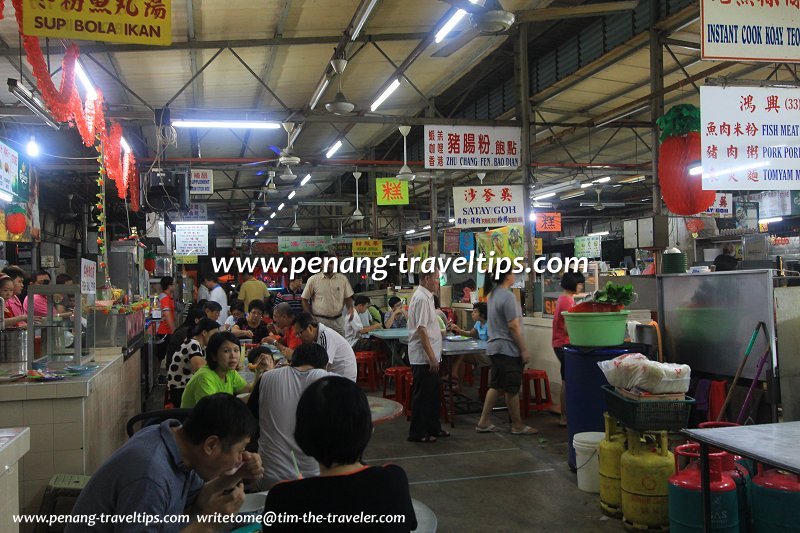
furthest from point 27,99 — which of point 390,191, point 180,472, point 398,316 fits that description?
point 390,191

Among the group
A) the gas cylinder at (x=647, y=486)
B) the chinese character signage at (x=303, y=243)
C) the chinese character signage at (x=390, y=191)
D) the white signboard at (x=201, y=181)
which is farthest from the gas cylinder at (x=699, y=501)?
the chinese character signage at (x=303, y=243)

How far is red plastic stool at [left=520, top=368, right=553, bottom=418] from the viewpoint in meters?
7.75

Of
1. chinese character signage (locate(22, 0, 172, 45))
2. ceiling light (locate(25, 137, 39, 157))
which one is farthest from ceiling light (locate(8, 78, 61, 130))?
chinese character signage (locate(22, 0, 172, 45))

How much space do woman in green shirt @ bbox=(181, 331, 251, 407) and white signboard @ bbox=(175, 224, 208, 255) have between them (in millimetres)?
14149

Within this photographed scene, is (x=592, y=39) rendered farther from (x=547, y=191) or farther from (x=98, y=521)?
(x=98, y=521)

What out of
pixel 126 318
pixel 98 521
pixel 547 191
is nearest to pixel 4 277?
pixel 126 318

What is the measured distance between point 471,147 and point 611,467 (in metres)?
6.04

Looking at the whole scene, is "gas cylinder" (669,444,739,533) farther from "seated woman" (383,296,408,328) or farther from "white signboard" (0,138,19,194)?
"white signboard" (0,138,19,194)

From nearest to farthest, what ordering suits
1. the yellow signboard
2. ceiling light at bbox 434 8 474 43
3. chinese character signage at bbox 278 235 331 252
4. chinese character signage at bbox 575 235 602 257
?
1. ceiling light at bbox 434 8 474 43
2. the yellow signboard
3. chinese character signage at bbox 575 235 602 257
4. chinese character signage at bbox 278 235 331 252

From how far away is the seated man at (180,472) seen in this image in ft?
6.59

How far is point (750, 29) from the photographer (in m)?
4.26

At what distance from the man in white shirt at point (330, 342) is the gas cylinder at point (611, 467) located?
6.59 feet

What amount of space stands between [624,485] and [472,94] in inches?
457

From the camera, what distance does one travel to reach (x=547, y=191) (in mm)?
13047
